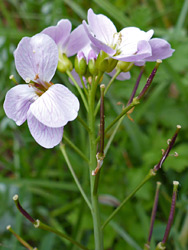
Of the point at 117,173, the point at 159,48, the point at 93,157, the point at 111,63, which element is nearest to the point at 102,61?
the point at 111,63

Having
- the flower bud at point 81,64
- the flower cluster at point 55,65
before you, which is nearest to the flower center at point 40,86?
the flower cluster at point 55,65

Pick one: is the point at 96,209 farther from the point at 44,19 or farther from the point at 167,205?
the point at 44,19

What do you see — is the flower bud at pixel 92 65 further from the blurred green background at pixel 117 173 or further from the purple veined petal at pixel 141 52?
the blurred green background at pixel 117 173

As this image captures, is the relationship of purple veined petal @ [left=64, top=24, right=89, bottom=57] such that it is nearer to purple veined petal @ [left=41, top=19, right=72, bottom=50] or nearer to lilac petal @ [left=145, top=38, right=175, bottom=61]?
purple veined petal @ [left=41, top=19, right=72, bottom=50]

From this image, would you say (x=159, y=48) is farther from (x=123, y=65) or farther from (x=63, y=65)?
(x=63, y=65)

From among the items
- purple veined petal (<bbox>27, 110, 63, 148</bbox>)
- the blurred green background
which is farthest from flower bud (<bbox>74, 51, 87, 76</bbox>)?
the blurred green background

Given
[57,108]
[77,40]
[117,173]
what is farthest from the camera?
[117,173]
